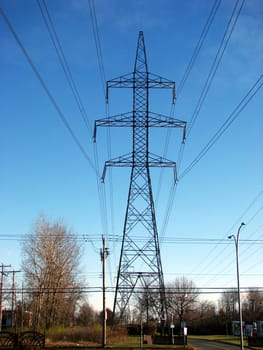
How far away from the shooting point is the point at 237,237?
37.4 m

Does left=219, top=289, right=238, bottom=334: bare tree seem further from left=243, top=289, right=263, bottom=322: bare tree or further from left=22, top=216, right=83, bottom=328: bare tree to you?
left=22, top=216, right=83, bottom=328: bare tree

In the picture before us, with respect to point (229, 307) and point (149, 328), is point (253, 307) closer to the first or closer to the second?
point (229, 307)

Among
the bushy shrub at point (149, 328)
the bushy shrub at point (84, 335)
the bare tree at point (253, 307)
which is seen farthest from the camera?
the bare tree at point (253, 307)

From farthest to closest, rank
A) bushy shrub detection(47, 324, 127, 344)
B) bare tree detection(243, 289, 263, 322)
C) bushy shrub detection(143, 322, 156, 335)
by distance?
bare tree detection(243, 289, 263, 322) → bushy shrub detection(143, 322, 156, 335) → bushy shrub detection(47, 324, 127, 344)

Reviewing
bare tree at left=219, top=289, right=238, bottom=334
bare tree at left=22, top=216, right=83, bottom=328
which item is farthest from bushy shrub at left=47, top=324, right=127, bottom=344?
bare tree at left=219, top=289, right=238, bottom=334

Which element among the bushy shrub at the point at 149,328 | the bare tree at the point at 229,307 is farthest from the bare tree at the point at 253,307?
the bushy shrub at the point at 149,328

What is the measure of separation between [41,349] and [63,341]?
883 centimetres

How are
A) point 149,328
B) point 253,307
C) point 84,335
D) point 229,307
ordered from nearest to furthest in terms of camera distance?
point 84,335 < point 149,328 < point 253,307 < point 229,307

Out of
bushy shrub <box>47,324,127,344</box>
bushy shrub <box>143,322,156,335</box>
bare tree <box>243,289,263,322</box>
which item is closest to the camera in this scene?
bushy shrub <box>47,324,127,344</box>

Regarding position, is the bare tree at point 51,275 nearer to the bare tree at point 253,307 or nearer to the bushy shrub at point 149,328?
the bushy shrub at point 149,328

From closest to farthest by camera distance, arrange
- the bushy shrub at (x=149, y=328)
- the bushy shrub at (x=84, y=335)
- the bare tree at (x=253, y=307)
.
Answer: the bushy shrub at (x=84, y=335) → the bushy shrub at (x=149, y=328) → the bare tree at (x=253, y=307)

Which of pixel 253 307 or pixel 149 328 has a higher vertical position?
pixel 253 307

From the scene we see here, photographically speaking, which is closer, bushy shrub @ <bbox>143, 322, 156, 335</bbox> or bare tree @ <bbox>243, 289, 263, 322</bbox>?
bushy shrub @ <bbox>143, 322, 156, 335</bbox>

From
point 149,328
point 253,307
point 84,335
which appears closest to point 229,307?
point 253,307
